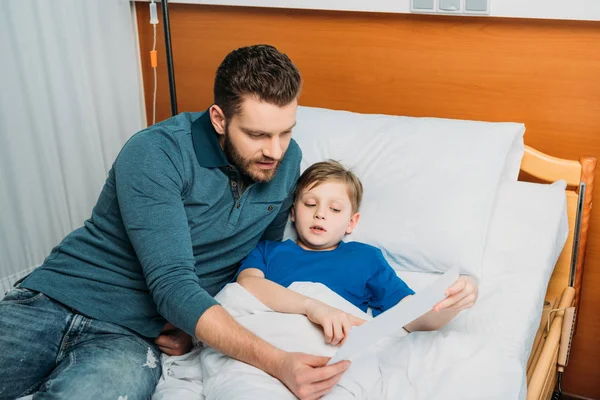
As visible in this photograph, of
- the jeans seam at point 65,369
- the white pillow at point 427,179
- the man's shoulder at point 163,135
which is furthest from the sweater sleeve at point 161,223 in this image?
the white pillow at point 427,179

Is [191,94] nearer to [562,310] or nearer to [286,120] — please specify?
[286,120]

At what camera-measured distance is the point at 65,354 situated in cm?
152

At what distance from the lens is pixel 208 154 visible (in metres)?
1.59

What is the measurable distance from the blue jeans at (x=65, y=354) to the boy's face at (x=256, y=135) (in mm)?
462

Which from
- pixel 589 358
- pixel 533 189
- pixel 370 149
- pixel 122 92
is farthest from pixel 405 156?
pixel 122 92

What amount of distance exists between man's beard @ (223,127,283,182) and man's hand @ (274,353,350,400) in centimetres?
46

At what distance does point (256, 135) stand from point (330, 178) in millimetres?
276

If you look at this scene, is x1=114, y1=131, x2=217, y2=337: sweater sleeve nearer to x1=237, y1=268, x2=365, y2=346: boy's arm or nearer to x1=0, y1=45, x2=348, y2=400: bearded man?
x1=0, y1=45, x2=348, y2=400: bearded man

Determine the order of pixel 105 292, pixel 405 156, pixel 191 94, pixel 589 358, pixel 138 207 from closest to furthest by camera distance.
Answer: pixel 138 207
pixel 105 292
pixel 405 156
pixel 589 358
pixel 191 94

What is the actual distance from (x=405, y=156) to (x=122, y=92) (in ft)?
4.15

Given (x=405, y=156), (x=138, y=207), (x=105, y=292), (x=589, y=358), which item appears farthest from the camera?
(x=589, y=358)

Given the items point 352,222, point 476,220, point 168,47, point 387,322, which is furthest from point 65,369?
point 168,47

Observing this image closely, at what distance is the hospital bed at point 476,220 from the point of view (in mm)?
1568

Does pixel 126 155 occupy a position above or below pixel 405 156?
above
